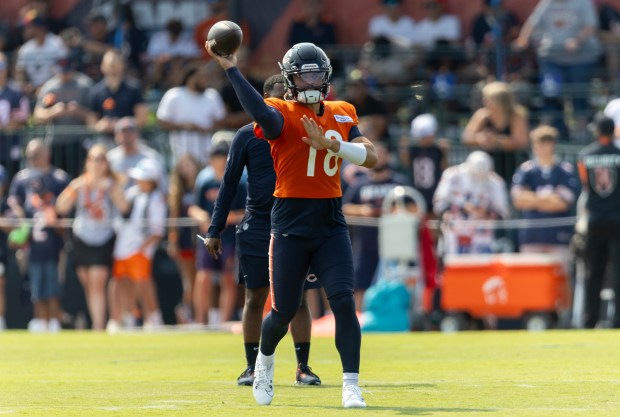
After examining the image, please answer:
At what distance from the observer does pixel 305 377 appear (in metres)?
10.2

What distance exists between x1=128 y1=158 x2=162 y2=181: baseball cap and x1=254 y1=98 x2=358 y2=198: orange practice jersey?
10156 millimetres

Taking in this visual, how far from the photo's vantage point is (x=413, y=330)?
18.0 meters

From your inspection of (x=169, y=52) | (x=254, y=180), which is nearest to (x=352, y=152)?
(x=254, y=180)

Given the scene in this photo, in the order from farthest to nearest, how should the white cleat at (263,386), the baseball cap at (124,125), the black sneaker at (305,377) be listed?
the baseball cap at (124,125) → the black sneaker at (305,377) → the white cleat at (263,386)

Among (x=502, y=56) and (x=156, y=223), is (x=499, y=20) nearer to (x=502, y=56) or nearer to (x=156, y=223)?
(x=502, y=56)

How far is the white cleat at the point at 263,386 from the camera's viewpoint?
871 centimetres

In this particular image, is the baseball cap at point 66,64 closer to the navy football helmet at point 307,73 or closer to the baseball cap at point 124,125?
the baseball cap at point 124,125

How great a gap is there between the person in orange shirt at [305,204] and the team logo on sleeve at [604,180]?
900 centimetres

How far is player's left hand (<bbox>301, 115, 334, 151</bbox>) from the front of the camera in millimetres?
8273

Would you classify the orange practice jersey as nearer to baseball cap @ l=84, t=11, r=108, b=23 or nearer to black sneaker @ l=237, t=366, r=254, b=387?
black sneaker @ l=237, t=366, r=254, b=387

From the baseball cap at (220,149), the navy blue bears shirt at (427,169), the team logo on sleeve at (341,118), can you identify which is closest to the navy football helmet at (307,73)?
the team logo on sleeve at (341,118)

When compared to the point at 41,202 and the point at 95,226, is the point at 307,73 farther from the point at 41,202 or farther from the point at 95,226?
the point at 41,202

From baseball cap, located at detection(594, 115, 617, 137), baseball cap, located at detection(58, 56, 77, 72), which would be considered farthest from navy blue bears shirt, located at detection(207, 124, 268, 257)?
baseball cap, located at detection(58, 56, 77, 72)

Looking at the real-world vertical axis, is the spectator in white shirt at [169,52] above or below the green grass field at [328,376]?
above
